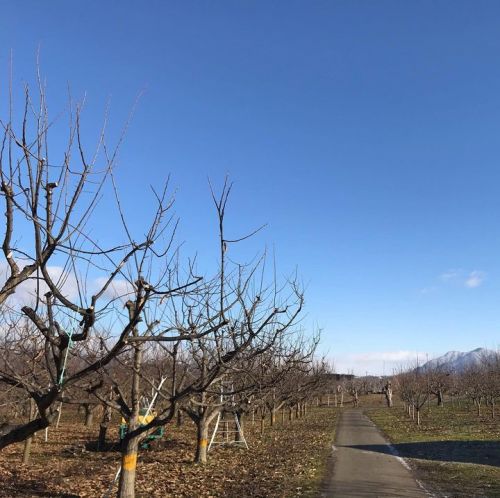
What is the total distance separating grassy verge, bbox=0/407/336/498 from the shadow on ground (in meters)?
2.56

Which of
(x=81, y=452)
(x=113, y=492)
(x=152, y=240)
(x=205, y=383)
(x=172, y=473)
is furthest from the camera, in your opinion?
(x=81, y=452)

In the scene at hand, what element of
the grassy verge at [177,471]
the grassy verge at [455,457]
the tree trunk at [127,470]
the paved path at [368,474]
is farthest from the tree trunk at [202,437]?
the tree trunk at [127,470]

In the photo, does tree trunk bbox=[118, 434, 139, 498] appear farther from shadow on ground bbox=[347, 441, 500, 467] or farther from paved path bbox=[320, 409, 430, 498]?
shadow on ground bbox=[347, 441, 500, 467]

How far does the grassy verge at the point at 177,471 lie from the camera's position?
11312 mm

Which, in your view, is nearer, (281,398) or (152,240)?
(152,240)

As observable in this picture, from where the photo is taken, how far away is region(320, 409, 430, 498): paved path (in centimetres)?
1073

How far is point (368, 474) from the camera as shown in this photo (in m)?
13.0

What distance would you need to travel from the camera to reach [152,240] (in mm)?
4348

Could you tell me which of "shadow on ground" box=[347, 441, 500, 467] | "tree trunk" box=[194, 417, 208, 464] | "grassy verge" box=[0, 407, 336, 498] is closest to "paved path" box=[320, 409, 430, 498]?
"shadow on ground" box=[347, 441, 500, 467]

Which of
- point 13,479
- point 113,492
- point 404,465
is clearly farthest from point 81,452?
point 404,465

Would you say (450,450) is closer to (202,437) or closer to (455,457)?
(455,457)

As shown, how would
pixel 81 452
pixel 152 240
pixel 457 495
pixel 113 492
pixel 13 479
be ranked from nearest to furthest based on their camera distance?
1. pixel 152 240
2. pixel 457 495
3. pixel 113 492
4. pixel 13 479
5. pixel 81 452

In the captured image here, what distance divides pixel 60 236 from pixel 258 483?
1019cm

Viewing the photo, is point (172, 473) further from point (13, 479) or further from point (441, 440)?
point (441, 440)
